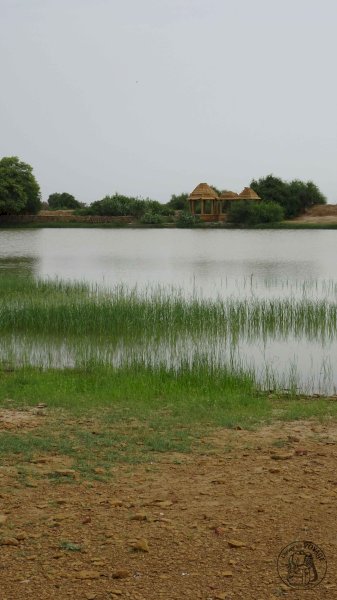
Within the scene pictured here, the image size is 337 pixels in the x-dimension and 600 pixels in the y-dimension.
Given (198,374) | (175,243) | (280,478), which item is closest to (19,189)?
(175,243)

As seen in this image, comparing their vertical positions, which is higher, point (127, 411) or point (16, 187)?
point (16, 187)

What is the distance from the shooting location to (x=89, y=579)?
13.2ft

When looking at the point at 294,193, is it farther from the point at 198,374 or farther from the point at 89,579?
the point at 89,579

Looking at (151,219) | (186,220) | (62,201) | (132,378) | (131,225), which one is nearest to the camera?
(132,378)

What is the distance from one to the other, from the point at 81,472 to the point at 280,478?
1.54 meters

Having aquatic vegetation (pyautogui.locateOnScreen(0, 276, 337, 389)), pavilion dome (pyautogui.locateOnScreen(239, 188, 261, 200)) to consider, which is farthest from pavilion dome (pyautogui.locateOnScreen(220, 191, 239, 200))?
aquatic vegetation (pyautogui.locateOnScreen(0, 276, 337, 389))

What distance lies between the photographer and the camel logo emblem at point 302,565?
156 inches

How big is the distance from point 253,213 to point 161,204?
14.9 metres

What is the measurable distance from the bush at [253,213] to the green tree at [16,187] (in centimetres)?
2140

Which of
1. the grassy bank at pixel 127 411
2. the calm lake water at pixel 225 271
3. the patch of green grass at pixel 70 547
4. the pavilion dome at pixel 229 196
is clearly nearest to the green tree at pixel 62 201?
the pavilion dome at pixel 229 196

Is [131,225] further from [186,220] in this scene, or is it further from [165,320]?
[165,320]

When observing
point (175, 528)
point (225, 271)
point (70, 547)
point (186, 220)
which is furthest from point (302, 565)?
point (186, 220)

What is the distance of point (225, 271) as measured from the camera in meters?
32.5

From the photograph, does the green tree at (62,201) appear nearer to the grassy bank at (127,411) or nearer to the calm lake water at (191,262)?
the calm lake water at (191,262)
